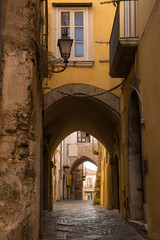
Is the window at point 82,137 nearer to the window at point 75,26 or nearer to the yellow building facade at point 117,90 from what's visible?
the yellow building facade at point 117,90

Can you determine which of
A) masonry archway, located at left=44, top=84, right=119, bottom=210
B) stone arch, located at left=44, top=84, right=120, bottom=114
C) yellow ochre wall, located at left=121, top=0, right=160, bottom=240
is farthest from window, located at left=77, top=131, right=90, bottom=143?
yellow ochre wall, located at left=121, top=0, right=160, bottom=240

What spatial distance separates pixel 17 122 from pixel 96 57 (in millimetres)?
7592

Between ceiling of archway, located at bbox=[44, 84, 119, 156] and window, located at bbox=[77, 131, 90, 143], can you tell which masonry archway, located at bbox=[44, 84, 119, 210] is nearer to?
ceiling of archway, located at bbox=[44, 84, 119, 156]

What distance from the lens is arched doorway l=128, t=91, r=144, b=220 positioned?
9062 mm

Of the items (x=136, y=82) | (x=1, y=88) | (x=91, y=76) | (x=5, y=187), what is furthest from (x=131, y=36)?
(x=5, y=187)

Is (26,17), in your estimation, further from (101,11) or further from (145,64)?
(101,11)

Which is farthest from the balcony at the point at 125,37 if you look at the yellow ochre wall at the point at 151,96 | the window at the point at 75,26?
the window at the point at 75,26

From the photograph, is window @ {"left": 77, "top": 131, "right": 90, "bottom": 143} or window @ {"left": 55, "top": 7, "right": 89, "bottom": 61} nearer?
window @ {"left": 55, "top": 7, "right": 89, "bottom": 61}

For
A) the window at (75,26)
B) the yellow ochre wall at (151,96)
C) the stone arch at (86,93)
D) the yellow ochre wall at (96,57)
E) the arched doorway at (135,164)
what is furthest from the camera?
the window at (75,26)

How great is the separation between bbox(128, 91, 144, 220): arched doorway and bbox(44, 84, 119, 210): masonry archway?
1669 mm

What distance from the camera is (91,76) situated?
11.2 metres

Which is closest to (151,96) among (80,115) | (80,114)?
(80,114)

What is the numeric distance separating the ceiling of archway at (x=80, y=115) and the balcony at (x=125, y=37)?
7.10 ft

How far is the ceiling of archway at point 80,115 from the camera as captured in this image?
11039 millimetres
